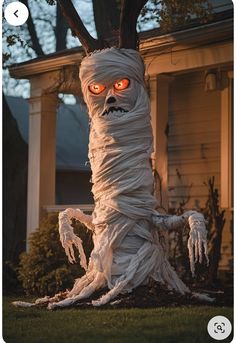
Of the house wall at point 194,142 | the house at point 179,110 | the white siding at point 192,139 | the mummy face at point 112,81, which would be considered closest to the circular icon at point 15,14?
the mummy face at point 112,81

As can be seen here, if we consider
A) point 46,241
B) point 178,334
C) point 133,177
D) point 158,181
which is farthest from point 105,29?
point 178,334

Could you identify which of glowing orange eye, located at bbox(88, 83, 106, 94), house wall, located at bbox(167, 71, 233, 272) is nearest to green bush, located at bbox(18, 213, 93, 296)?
glowing orange eye, located at bbox(88, 83, 106, 94)

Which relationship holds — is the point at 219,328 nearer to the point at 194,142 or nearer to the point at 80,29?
the point at 80,29

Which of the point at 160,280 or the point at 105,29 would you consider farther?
the point at 105,29

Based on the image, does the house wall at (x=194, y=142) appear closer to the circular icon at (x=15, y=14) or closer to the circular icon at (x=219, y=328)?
the circular icon at (x=15, y=14)

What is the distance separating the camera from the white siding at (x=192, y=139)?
958cm

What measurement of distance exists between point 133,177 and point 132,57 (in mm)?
844

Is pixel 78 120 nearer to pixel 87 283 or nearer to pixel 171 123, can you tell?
pixel 171 123

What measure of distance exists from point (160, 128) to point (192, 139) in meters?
1.99

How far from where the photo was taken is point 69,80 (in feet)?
28.3

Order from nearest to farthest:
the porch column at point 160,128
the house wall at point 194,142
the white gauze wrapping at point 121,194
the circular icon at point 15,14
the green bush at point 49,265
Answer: the circular icon at point 15,14
the white gauze wrapping at point 121,194
the green bush at point 49,265
the porch column at point 160,128
the house wall at point 194,142

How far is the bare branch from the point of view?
19.0 ft

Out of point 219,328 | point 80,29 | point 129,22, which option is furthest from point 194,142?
point 219,328

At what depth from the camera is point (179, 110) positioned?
1002 cm
